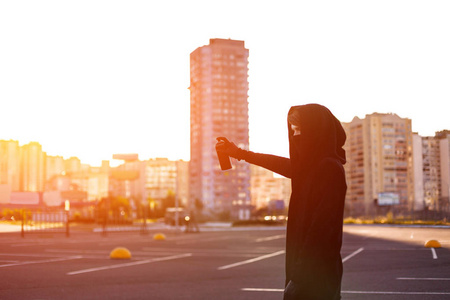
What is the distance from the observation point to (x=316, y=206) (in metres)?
3.46

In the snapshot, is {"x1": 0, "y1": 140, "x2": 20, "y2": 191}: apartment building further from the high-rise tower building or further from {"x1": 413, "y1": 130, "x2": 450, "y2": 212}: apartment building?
{"x1": 413, "y1": 130, "x2": 450, "y2": 212}: apartment building

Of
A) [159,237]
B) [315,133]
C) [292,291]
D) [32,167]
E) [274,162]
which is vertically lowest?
[159,237]

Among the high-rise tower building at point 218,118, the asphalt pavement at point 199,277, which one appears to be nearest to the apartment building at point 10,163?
the high-rise tower building at point 218,118

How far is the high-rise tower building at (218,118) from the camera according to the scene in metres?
148

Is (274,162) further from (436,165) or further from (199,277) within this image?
(436,165)

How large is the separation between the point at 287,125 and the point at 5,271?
12.4 metres

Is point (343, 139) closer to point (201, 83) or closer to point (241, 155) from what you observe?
point (241, 155)

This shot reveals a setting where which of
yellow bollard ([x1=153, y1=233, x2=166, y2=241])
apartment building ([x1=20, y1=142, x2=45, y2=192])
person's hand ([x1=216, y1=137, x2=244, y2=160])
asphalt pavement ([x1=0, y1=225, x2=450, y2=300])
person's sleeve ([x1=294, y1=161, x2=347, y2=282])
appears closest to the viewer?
person's sleeve ([x1=294, y1=161, x2=347, y2=282])

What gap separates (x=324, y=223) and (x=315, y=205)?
0.13m

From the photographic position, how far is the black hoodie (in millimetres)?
3381

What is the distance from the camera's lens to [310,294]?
3389mm

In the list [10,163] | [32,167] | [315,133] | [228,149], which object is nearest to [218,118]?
[32,167]

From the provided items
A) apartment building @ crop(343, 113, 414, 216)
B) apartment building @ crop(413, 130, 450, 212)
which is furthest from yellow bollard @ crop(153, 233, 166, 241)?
apartment building @ crop(343, 113, 414, 216)

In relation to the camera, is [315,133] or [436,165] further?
[436,165]
